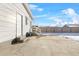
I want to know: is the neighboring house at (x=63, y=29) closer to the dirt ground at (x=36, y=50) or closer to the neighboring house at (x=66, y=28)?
the neighboring house at (x=66, y=28)

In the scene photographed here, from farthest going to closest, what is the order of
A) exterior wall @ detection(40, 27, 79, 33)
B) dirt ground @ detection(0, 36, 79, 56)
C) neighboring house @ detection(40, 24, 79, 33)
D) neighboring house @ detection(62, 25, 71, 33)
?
neighboring house @ detection(62, 25, 71, 33) < neighboring house @ detection(40, 24, 79, 33) < exterior wall @ detection(40, 27, 79, 33) < dirt ground @ detection(0, 36, 79, 56)

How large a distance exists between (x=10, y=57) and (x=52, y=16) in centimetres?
1246

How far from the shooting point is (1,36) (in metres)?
4.48

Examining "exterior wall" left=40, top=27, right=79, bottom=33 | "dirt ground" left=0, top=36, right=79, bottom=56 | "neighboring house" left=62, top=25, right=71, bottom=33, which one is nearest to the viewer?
"dirt ground" left=0, top=36, right=79, bottom=56

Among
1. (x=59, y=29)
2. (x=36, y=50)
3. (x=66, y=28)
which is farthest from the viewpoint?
(x=66, y=28)

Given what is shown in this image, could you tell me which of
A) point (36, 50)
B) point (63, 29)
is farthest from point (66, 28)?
point (36, 50)

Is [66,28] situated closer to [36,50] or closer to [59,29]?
[59,29]

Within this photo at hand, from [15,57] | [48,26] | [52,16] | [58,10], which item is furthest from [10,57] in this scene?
[48,26]

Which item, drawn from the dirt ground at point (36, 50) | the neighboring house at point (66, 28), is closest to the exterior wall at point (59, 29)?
the neighboring house at point (66, 28)

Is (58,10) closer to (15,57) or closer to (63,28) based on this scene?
(63,28)

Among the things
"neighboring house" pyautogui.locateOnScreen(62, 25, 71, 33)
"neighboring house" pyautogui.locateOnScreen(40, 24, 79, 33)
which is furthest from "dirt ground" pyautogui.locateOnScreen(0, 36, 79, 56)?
"neighboring house" pyautogui.locateOnScreen(62, 25, 71, 33)

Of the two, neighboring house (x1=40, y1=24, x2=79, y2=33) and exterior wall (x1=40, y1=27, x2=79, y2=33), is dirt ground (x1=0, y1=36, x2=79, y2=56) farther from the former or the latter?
neighboring house (x1=40, y1=24, x2=79, y2=33)

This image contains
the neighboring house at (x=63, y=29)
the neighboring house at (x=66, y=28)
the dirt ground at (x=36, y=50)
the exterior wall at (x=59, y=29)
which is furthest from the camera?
the neighboring house at (x=66, y=28)

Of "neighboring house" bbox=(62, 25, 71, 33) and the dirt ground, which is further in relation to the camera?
"neighboring house" bbox=(62, 25, 71, 33)
